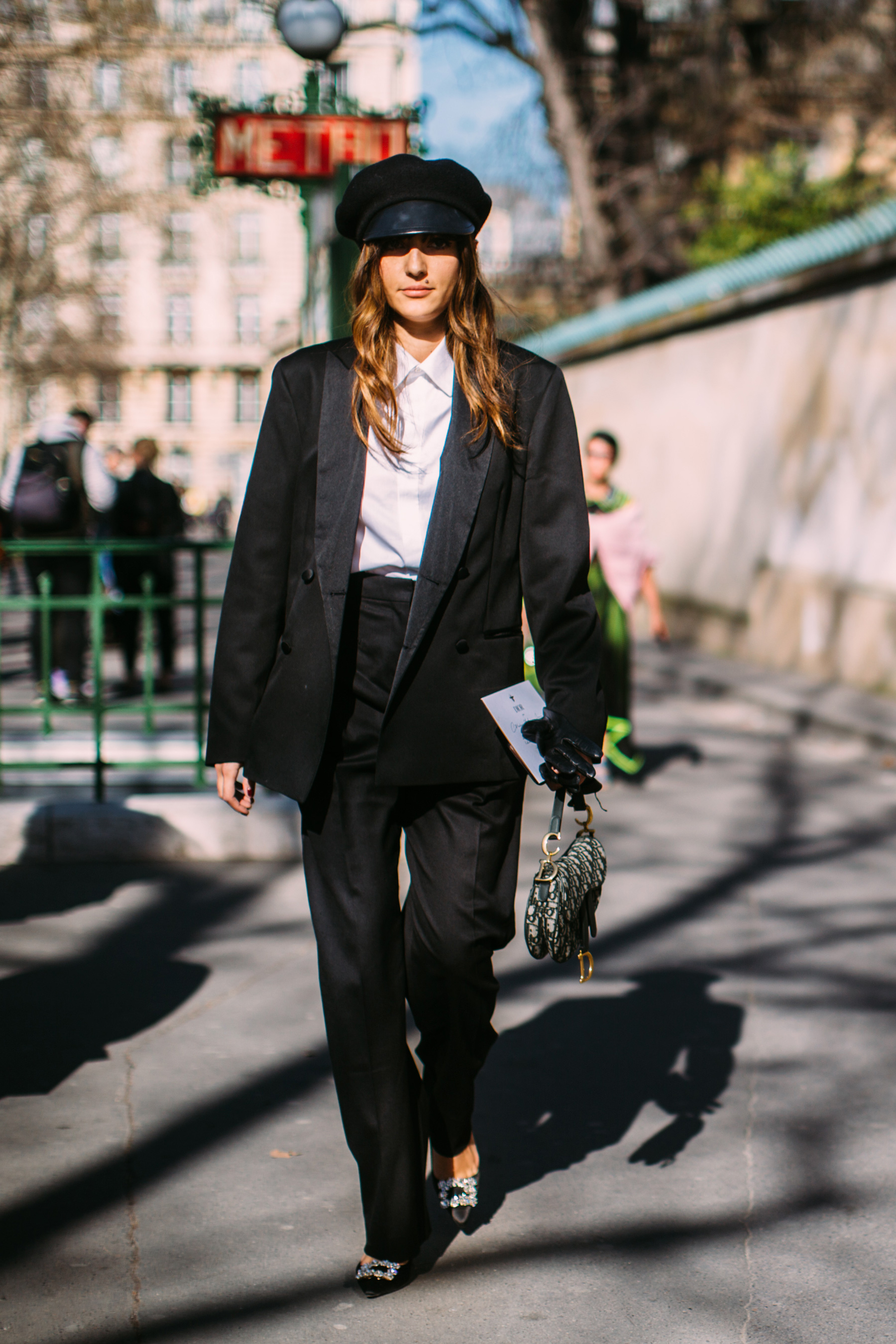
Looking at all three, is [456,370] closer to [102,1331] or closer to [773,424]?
[102,1331]

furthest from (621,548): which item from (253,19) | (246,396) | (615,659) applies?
(246,396)

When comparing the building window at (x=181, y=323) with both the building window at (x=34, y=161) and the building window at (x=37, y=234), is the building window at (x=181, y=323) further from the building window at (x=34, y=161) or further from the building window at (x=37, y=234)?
the building window at (x=34, y=161)

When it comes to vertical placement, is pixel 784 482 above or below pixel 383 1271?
above

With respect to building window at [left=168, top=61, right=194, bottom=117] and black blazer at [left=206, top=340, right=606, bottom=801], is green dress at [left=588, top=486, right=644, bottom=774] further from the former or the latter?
building window at [left=168, top=61, right=194, bottom=117]

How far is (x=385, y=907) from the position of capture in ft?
8.87

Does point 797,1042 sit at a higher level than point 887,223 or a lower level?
lower

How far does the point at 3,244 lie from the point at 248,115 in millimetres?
12390

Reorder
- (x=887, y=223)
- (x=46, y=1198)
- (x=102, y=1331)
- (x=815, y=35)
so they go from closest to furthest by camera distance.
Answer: (x=102, y=1331) < (x=46, y=1198) < (x=887, y=223) < (x=815, y=35)

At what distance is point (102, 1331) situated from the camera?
8.59 ft

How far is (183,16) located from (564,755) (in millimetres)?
15719

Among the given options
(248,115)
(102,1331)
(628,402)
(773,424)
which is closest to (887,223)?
(773,424)

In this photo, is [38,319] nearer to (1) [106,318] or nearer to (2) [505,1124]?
(1) [106,318]

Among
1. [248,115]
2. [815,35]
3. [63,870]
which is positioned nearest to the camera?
[63,870]

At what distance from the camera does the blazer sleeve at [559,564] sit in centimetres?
272
